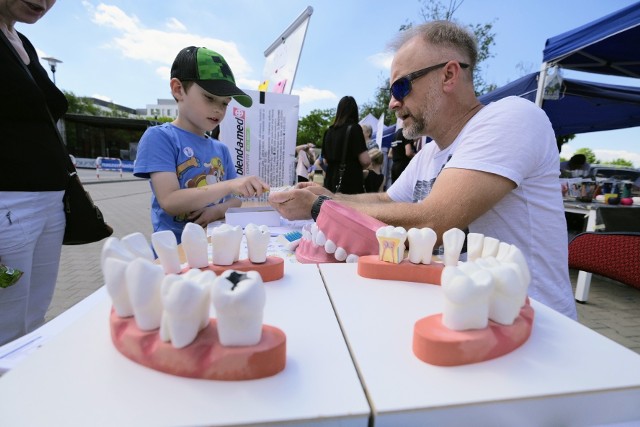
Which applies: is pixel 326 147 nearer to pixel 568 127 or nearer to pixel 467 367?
pixel 467 367

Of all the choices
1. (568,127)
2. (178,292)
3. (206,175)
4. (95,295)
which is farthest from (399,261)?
(568,127)

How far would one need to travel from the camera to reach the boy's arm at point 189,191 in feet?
4.41

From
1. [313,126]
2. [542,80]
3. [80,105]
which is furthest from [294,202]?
[80,105]

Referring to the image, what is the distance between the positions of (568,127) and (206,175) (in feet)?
29.6

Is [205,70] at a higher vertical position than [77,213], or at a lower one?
higher

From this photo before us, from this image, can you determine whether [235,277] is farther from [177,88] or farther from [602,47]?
Result: [602,47]

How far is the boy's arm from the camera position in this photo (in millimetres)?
1343

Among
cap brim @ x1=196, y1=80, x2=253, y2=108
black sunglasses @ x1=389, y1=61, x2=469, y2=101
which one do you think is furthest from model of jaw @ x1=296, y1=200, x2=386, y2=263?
cap brim @ x1=196, y1=80, x2=253, y2=108

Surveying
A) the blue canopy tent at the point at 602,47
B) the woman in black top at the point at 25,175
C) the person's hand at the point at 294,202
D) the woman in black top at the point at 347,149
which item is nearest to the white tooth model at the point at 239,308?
the person's hand at the point at 294,202

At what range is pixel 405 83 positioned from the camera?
53.2 inches

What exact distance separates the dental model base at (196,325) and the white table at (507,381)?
0.37 ft

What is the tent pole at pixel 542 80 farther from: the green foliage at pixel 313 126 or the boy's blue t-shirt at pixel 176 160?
the green foliage at pixel 313 126

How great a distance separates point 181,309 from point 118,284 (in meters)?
0.11

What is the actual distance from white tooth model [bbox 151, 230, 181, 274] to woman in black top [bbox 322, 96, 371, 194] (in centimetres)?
263
